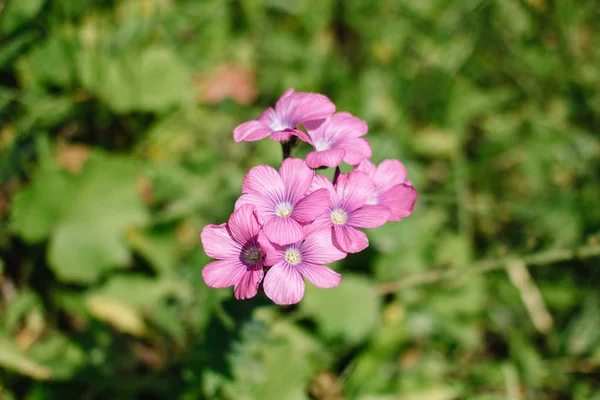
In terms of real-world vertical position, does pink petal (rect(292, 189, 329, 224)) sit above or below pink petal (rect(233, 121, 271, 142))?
below

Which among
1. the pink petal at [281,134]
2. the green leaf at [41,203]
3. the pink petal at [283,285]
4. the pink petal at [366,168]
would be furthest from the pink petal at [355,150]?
the green leaf at [41,203]

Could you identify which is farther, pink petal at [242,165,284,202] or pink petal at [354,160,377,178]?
pink petal at [354,160,377,178]

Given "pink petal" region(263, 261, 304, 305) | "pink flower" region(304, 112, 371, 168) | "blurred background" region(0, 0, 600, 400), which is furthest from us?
"blurred background" region(0, 0, 600, 400)

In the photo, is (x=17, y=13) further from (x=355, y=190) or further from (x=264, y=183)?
(x=355, y=190)

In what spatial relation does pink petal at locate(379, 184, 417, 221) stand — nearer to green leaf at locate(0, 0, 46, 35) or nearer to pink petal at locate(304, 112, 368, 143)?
pink petal at locate(304, 112, 368, 143)

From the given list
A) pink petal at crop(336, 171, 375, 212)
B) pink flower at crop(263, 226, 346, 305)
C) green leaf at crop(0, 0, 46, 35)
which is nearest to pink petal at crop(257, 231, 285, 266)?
pink flower at crop(263, 226, 346, 305)

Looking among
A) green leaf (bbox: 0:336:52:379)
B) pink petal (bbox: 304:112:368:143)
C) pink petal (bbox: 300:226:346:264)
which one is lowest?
green leaf (bbox: 0:336:52:379)

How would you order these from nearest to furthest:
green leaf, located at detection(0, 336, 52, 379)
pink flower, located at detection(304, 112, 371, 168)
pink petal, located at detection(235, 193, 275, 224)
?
1. pink petal, located at detection(235, 193, 275, 224)
2. pink flower, located at detection(304, 112, 371, 168)
3. green leaf, located at detection(0, 336, 52, 379)

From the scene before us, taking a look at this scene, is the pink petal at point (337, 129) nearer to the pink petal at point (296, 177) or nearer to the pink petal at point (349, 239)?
the pink petal at point (296, 177)
